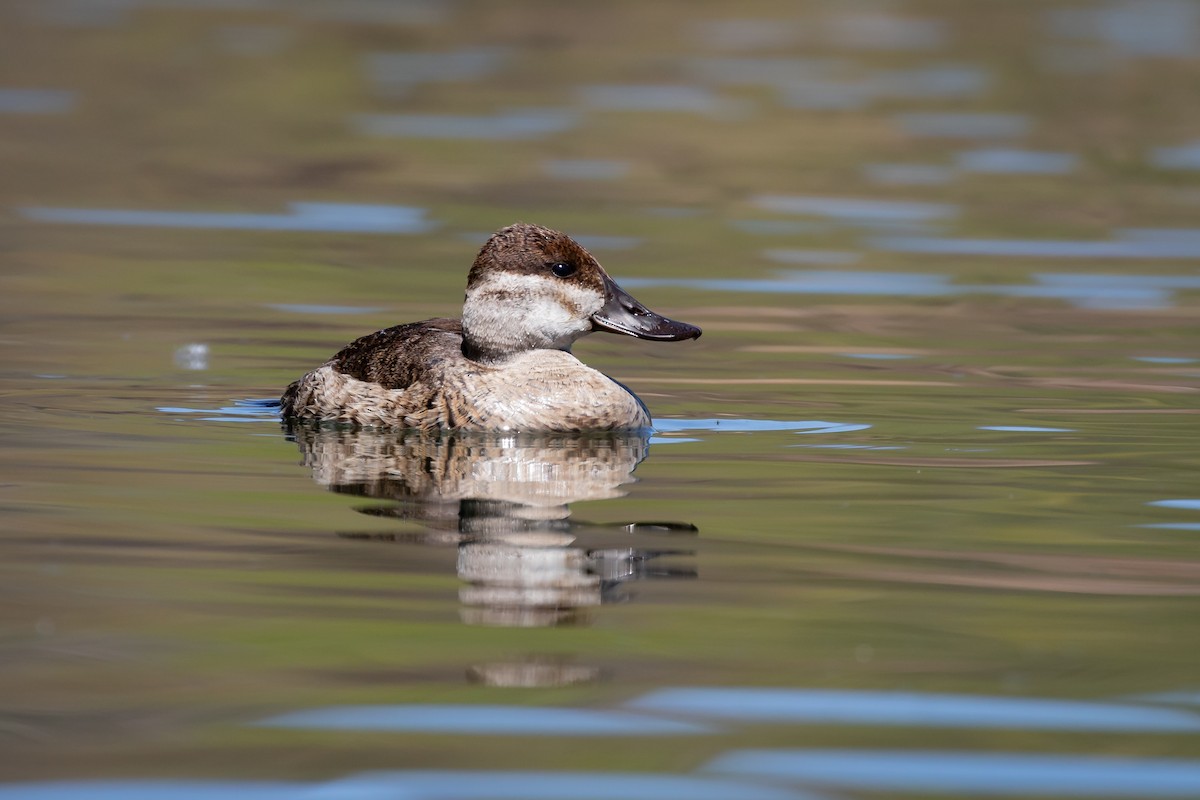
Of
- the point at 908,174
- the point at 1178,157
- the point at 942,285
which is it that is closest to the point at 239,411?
the point at 942,285

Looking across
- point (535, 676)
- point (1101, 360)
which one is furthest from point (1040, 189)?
point (535, 676)

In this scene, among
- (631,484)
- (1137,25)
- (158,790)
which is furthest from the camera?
(1137,25)

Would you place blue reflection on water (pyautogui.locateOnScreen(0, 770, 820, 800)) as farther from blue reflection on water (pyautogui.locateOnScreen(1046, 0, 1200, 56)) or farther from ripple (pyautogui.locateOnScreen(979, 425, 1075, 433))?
blue reflection on water (pyautogui.locateOnScreen(1046, 0, 1200, 56))

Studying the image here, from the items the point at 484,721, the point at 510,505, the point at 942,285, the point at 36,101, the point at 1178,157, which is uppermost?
the point at 36,101

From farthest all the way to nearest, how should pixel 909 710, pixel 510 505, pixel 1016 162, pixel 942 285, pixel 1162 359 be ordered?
1. pixel 1016 162
2. pixel 942 285
3. pixel 1162 359
4. pixel 510 505
5. pixel 909 710

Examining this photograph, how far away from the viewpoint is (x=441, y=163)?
21.7m

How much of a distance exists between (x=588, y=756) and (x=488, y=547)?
6.96ft

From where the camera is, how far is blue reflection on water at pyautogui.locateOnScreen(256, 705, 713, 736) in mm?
5352

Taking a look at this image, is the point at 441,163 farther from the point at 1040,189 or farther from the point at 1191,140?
the point at 1191,140

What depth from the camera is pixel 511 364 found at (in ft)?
33.0

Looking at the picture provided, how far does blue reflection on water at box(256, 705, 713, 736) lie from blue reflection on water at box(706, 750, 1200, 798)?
0.30m

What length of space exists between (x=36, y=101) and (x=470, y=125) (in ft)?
18.3

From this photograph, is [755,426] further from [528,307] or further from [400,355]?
[400,355]

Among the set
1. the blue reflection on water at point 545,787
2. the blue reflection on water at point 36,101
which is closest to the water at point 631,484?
the blue reflection on water at point 545,787
